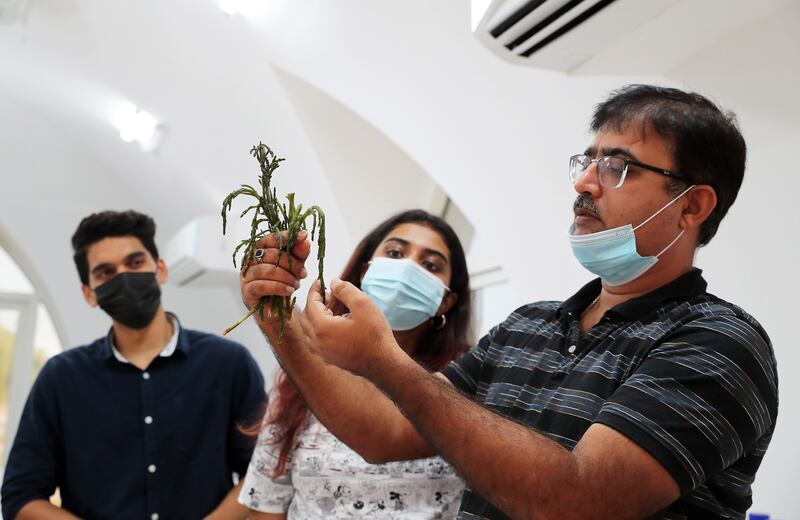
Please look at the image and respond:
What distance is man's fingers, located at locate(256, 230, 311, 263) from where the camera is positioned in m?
1.20

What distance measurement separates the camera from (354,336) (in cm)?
105

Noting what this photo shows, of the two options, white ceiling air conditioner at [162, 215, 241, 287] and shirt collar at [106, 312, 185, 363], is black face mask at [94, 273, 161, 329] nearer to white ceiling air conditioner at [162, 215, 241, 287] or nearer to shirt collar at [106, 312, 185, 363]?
shirt collar at [106, 312, 185, 363]

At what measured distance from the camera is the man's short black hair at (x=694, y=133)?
4.02ft

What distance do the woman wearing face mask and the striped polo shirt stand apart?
0.32 metres

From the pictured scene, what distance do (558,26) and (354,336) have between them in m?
1.26

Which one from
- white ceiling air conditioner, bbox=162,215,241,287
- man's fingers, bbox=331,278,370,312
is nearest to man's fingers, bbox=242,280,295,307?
man's fingers, bbox=331,278,370,312

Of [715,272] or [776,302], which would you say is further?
[715,272]

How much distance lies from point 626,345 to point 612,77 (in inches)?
51.1

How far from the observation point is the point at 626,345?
116 centimetres

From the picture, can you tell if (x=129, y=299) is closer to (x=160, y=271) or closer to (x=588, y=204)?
(x=160, y=271)

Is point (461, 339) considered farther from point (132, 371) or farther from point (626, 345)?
point (132, 371)

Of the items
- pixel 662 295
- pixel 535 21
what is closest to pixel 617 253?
pixel 662 295

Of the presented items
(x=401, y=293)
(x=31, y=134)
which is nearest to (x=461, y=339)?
(x=401, y=293)

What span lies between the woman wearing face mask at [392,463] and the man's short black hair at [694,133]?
27.0 inches
